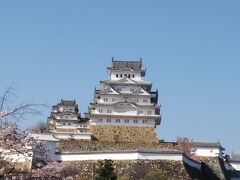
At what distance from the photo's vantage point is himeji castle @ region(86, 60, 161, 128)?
48562 millimetres

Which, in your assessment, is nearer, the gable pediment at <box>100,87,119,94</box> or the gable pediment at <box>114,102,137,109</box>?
the gable pediment at <box>114,102,137,109</box>

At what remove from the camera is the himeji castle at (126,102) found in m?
48.6

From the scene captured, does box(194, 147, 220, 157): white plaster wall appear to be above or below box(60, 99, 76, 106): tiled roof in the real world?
below

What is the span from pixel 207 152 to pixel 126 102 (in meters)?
10.7

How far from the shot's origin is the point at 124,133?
48.0 meters

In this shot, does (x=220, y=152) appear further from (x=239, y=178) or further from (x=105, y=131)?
(x=105, y=131)

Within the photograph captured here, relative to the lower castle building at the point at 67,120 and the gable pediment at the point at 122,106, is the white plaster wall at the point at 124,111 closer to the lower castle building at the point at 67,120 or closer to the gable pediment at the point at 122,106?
the gable pediment at the point at 122,106

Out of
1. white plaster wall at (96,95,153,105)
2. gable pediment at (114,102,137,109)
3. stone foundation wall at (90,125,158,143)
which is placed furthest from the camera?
white plaster wall at (96,95,153,105)

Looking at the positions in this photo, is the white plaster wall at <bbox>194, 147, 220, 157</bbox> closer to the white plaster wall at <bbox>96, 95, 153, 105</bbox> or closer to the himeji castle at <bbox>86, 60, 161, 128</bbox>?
the himeji castle at <bbox>86, 60, 161, 128</bbox>

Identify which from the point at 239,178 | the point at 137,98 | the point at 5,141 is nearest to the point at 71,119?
the point at 137,98

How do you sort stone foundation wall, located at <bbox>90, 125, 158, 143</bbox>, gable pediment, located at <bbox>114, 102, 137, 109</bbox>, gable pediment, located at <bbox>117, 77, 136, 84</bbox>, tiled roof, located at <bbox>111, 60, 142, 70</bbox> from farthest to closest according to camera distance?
tiled roof, located at <bbox>111, 60, 142, 70</bbox>
gable pediment, located at <bbox>117, 77, 136, 84</bbox>
gable pediment, located at <bbox>114, 102, 137, 109</bbox>
stone foundation wall, located at <bbox>90, 125, 158, 143</bbox>

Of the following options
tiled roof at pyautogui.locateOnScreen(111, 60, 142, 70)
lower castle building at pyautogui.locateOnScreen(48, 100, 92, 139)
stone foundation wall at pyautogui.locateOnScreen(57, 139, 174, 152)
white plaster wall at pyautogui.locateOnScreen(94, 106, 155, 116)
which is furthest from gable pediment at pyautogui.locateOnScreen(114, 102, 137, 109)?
lower castle building at pyautogui.locateOnScreen(48, 100, 92, 139)

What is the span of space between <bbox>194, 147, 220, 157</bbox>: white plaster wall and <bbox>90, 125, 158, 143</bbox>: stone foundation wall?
768 cm

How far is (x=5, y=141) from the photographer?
1134 cm
